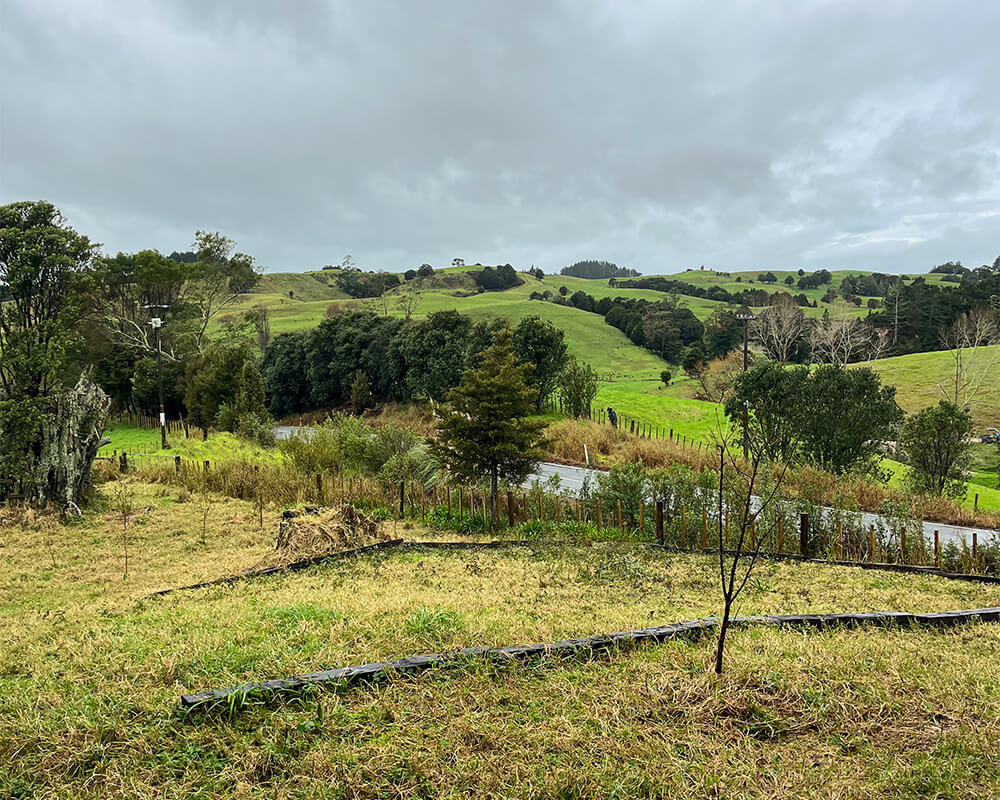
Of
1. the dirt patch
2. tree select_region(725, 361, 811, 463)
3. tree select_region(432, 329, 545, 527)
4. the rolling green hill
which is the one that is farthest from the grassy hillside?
the dirt patch

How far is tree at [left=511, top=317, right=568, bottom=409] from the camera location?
33.6 metres

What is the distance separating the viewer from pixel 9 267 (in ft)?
45.4

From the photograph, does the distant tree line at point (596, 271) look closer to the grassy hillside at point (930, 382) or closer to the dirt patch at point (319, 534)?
the grassy hillside at point (930, 382)

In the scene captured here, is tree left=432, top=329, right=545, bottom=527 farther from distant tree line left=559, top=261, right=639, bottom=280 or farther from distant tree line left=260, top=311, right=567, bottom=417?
distant tree line left=559, top=261, right=639, bottom=280

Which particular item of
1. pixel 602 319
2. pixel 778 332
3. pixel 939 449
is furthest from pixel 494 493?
pixel 602 319

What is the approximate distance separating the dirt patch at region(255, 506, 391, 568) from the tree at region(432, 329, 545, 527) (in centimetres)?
258

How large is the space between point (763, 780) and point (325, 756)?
238cm

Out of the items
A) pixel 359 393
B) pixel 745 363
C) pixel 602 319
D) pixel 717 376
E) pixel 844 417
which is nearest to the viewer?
pixel 844 417

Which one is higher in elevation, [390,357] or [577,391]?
[390,357]

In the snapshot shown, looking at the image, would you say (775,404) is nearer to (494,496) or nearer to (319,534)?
(494,496)

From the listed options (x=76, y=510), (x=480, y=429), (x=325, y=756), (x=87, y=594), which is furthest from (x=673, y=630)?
(x=76, y=510)

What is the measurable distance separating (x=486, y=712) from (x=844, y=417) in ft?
60.0

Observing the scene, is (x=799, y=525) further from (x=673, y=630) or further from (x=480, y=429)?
(x=673, y=630)

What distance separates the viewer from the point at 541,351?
3362 cm
